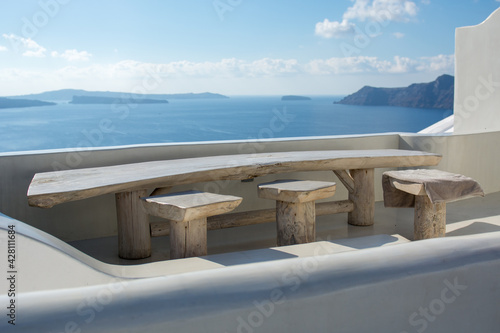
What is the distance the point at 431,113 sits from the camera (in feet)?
200

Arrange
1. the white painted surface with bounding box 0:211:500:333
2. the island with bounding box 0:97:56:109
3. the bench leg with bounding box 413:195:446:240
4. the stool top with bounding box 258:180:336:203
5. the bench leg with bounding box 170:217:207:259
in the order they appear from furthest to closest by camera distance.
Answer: the island with bounding box 0:97:56:109, the bench leg with bounding box 413:195:446:240, the stool top with bounding box 258:180:336:203, the bench leg with bounding box 170:217:207:259, the white painted surface with bounding box 0:211:500:333

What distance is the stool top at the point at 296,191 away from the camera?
10.4 feet

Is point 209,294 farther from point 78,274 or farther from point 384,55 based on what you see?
point 384,55

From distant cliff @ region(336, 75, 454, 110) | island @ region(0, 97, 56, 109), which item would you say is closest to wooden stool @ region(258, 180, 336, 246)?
distant cliff @ region(336, 75, 454, 110)

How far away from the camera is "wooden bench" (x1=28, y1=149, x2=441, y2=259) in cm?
288

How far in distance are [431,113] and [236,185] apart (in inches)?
2442

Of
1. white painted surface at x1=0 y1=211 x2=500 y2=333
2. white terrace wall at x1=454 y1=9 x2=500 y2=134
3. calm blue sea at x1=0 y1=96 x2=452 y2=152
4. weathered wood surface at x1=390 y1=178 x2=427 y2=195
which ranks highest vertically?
white terrace wall at x1=454 y1=9 x2=500 y2=134

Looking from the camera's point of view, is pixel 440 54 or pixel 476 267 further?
pixel 440 54

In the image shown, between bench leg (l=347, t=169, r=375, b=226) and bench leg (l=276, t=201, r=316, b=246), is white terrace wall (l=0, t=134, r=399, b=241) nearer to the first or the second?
bench leg (l=347, t=169, r=375, b=226)

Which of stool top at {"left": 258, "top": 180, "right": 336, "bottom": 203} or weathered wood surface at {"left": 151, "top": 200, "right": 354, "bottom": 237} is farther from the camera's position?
weathered wood surface at {"left": 151, "top": 200, "right": 354, "bottom": 237}

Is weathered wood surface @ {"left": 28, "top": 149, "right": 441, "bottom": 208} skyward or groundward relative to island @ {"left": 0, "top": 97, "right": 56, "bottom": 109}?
groundward

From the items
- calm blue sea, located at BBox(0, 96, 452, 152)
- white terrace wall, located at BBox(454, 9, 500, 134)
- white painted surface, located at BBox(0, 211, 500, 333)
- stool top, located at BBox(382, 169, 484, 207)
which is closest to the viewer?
white painted surface, located at BBox(0, 211, 500, 333)

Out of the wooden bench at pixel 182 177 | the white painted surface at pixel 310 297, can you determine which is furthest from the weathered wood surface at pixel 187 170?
the white painted surface at pixel 310 297

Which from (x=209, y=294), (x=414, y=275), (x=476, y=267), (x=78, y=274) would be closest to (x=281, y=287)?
(x=209, y=294)
